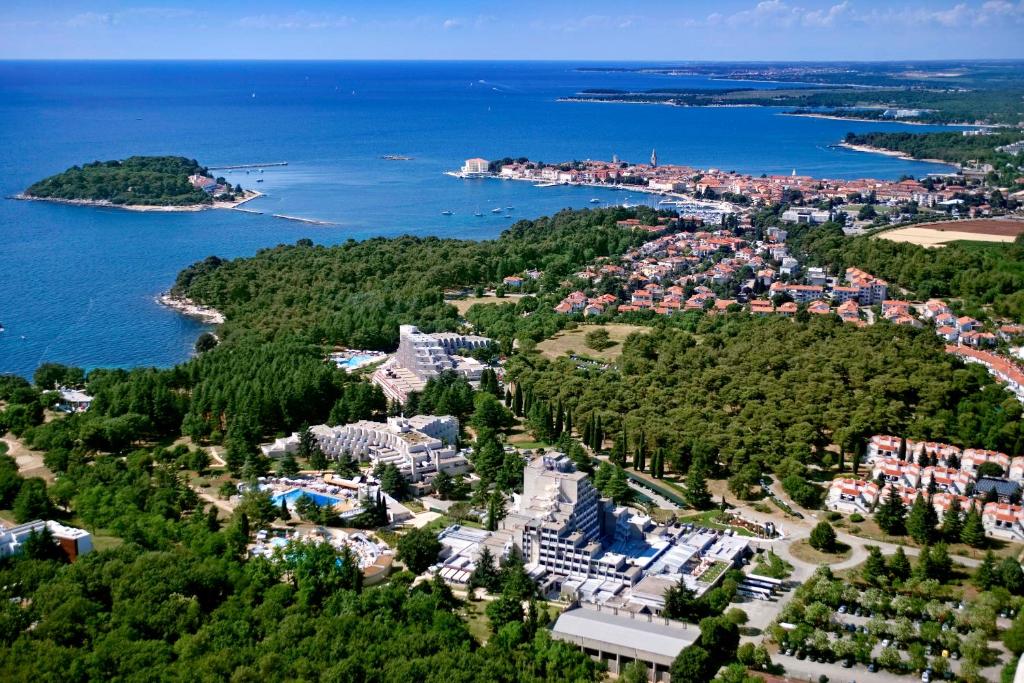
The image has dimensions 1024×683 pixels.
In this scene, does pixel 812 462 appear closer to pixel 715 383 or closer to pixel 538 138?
pixel 715 383

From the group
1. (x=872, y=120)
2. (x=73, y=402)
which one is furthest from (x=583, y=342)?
(x=872, y=120)

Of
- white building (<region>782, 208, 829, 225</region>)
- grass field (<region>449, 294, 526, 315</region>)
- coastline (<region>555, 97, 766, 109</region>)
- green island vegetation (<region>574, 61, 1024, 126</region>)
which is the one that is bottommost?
grass field (<region>449, 294, 526, 315</region>)

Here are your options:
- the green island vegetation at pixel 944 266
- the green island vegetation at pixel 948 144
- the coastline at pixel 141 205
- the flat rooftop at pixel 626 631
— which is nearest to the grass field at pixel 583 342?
the green island vegetation at pixel 944 266

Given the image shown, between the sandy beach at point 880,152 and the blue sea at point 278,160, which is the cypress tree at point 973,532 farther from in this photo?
the sandy beach at point 880,152

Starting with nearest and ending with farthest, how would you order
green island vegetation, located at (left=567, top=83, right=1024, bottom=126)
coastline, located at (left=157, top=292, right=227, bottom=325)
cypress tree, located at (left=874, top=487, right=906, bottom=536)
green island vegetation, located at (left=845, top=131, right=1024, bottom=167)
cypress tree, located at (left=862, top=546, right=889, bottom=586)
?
cypress tree, located at (left=862, top=546, right=889, bottom=586), cypress tree, located at (left=874, top=487, right=906, bottom=536), coastline, located at (left=157, top=292, right=227, bottom=325), green island vegetation, located at (left=845, top=131, right=1024, bottom=167), green island vegetation, located at (left=567, top=83, right=1024, bottom=126)

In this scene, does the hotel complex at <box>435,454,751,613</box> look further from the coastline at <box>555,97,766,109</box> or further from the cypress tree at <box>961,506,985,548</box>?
the coastline at <box>555,97,766,109</box>

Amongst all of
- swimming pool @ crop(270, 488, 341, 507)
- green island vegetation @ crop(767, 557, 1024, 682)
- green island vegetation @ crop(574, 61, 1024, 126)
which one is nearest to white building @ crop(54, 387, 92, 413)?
swimming pool @ crop(270, 488, 341, 507)

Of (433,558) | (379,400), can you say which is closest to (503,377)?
(379,400)
